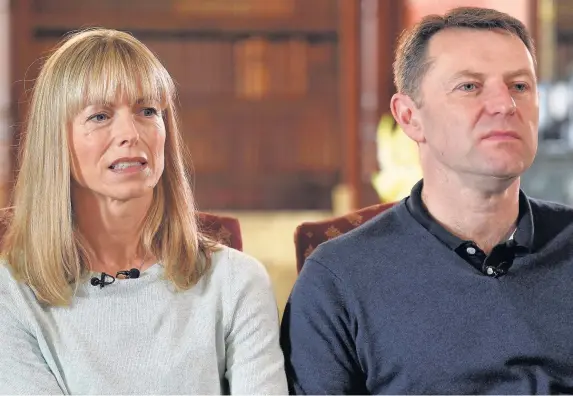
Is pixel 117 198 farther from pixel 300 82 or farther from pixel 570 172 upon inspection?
pixel 570 172

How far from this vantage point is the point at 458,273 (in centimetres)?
153

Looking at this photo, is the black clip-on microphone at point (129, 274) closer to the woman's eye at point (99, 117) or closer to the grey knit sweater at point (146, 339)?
the grey knit sweater at point (146, 339)

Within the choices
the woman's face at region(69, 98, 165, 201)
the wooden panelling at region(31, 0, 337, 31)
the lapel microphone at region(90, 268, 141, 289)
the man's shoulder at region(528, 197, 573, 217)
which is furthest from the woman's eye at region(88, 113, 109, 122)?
the wooden panelling at region(31, 0, 337, 31)

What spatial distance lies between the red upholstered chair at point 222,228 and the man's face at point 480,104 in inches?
16.3

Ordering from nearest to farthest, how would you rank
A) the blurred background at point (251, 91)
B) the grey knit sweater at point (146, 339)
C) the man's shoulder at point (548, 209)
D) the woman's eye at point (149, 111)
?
the grey knit sweater at point (146, 339) < the woman's eye at point (149, 111) < the man's shoulder at point (548, 209) < the blurred background at point (251, 91)

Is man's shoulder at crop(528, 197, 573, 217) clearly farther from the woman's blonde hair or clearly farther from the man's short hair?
the woman's blonde hair

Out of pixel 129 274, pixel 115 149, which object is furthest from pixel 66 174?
pixel 129 274

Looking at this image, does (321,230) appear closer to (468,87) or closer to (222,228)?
(222,228)

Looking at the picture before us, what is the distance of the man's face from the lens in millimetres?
1520

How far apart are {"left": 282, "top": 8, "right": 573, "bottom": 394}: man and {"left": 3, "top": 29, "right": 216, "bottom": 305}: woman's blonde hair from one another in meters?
0.23

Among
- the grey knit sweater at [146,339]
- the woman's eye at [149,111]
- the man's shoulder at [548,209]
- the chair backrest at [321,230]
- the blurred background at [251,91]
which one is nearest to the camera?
the grey knit sweater at [146,339]

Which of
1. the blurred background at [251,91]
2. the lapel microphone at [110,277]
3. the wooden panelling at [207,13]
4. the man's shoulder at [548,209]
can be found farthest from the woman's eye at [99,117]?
the wooden panelling at [207,13]

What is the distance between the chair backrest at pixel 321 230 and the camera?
1789 mm

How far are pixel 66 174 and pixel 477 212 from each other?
2.28 feet
